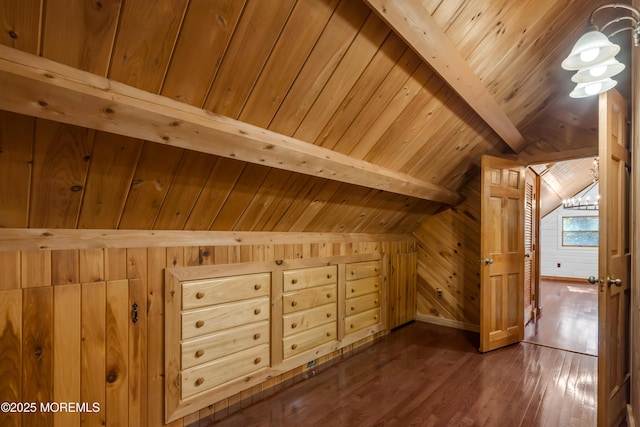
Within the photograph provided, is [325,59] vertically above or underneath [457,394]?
above

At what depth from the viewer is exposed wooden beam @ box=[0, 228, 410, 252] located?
1.41 meters

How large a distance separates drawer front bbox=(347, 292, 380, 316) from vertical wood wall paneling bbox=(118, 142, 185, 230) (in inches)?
86.1

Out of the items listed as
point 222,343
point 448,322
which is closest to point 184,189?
point 222,343

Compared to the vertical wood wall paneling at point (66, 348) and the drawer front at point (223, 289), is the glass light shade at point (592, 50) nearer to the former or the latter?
the drawer front at point (223, 289)

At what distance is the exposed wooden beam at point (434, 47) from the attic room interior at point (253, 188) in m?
0.01

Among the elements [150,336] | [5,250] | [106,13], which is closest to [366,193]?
[150,336]

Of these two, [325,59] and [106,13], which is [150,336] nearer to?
[106,13]

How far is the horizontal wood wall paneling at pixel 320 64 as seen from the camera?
147 centimetres

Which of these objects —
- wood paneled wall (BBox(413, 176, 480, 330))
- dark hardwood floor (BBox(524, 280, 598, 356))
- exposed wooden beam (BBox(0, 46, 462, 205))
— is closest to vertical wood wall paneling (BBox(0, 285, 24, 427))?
exposed wooden beam (BBox(0, 46, 462, 205))

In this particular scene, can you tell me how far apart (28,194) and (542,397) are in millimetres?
3500

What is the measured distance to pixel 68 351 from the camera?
1519 millimetres

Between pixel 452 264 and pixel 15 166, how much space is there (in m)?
4.31

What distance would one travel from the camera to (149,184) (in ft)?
5.24

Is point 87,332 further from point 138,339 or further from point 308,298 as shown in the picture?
point 308,298
